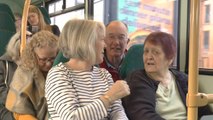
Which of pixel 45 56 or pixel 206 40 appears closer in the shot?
pixel 45 56

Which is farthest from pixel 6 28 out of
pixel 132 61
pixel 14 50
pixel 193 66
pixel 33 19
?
pixel 193 66

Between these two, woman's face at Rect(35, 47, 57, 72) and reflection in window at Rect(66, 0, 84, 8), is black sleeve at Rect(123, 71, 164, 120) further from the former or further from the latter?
reflection in window at Rect(66, 0, 84, 8)

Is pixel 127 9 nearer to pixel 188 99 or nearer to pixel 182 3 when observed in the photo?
pixel 182 3

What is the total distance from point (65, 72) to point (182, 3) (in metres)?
1.25

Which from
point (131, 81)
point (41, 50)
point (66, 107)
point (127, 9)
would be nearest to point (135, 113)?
point (131, 81)

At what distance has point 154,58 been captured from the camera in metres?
1.78

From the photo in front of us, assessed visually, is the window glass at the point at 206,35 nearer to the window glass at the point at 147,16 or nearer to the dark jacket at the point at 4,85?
the window glass at the point at 147,16

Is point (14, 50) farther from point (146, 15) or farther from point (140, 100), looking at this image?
point (146, 15)

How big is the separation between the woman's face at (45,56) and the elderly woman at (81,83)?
30 cm

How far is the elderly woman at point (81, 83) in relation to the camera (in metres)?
1.33

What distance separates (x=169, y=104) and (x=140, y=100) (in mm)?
209

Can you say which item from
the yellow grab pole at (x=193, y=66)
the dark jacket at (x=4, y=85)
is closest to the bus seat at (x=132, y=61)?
the dark jacket at (x=4, y=85)

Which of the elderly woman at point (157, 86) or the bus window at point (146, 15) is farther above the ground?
the bus window at point (146, 15)

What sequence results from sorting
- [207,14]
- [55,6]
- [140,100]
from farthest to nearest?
[55,6], [207,14], [140,100]
